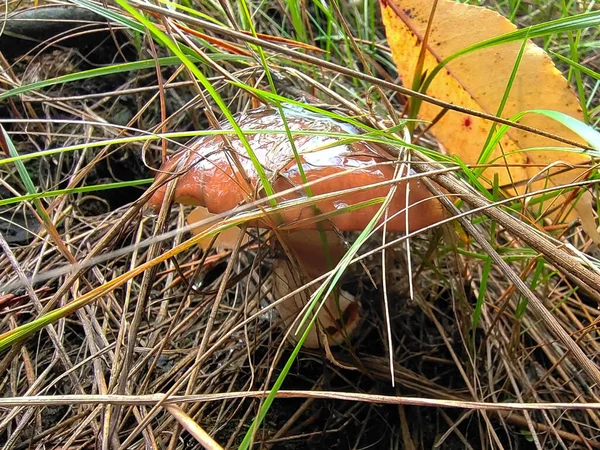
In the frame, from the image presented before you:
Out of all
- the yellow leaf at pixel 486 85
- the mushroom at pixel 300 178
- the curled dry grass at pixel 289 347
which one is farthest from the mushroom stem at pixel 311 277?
the yellow leaf at pixel 486 85

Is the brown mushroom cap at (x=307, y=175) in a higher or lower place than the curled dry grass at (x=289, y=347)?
higher

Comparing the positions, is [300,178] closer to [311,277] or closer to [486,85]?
[311,277]

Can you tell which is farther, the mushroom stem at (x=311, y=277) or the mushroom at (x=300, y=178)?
the mushroom stem at (x=311, y=277)

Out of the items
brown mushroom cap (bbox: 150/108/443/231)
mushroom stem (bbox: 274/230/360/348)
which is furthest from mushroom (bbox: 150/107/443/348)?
mushroom stem (bbox: 274/230/360/348)

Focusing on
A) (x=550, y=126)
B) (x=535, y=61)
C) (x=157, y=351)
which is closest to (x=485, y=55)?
(x=535, y=61)

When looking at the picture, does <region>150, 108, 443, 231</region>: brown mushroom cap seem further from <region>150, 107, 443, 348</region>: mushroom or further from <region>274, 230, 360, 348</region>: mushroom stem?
<region>274, 230, 360, 348</region>: mushroom stem

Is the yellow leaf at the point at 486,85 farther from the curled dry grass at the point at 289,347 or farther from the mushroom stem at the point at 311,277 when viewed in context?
the mushroom stem at the point at 311,277

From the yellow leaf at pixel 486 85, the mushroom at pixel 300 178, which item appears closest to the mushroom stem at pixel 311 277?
the mushroom at pixel 300 178
